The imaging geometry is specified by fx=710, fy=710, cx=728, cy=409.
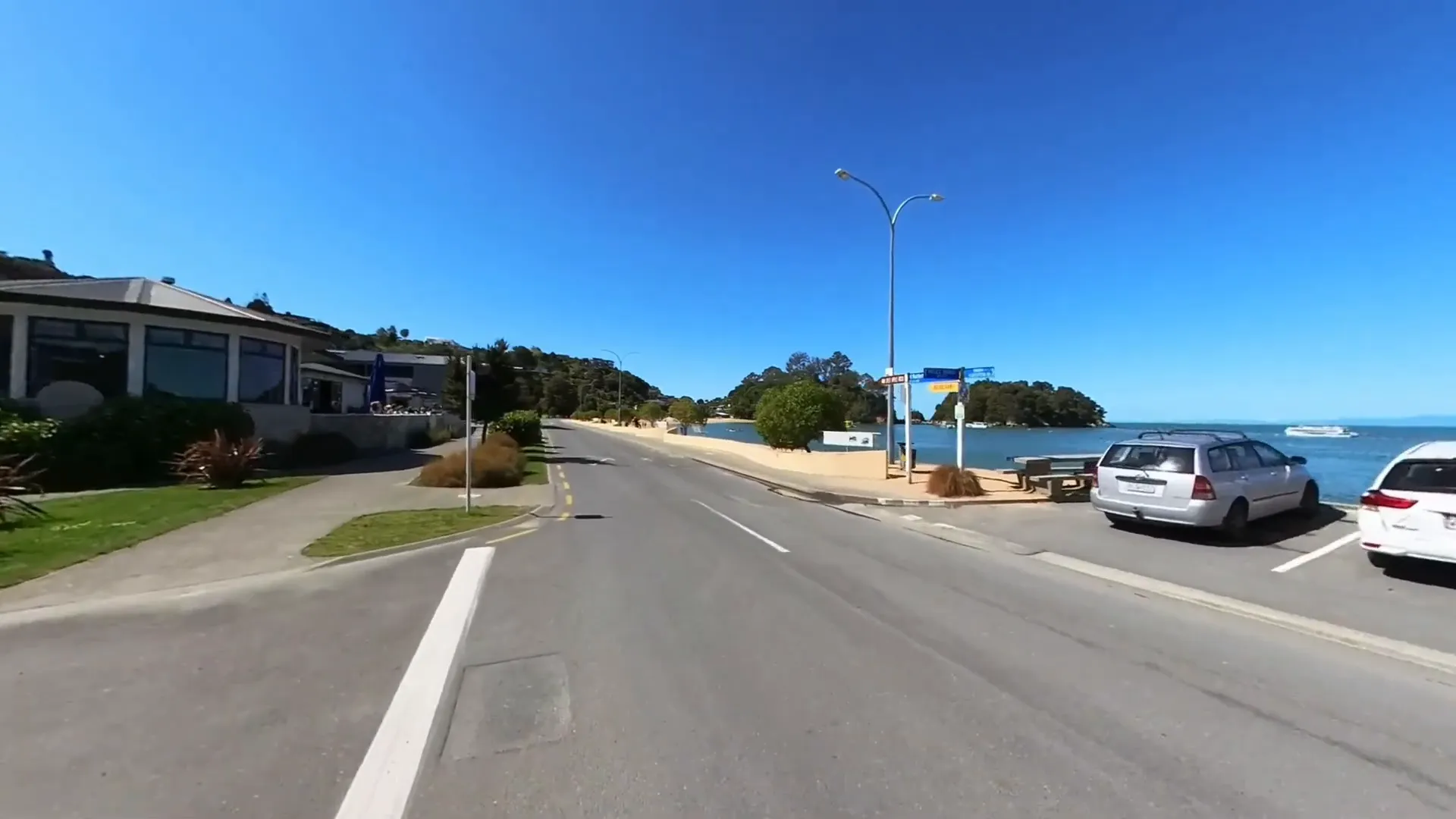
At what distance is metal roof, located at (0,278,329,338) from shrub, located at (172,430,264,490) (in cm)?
585

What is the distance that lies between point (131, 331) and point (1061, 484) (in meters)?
26.4

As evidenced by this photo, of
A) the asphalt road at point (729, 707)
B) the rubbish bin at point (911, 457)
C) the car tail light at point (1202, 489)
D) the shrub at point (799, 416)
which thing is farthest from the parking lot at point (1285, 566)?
the shrub at point (799, 416)

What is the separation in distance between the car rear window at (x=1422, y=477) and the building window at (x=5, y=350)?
30.2 meters

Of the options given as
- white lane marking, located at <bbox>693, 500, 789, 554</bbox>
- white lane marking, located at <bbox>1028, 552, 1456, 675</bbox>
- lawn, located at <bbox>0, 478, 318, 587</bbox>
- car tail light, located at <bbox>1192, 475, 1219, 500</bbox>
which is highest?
car tail light, located at <bbox>1192, 475, 1219, 500</bbox>

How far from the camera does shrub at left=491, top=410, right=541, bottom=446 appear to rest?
→ 113 ft

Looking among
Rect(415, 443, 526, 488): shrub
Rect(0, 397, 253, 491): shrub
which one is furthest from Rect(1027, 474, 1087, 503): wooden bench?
Rect(0, 397, 253, 491): shrub

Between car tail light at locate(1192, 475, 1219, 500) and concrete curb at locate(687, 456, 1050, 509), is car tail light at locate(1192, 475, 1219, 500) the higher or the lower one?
the higher one

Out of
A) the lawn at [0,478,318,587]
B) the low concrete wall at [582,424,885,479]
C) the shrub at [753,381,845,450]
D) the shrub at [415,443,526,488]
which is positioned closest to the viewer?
the lawn at [0,478,318,587]

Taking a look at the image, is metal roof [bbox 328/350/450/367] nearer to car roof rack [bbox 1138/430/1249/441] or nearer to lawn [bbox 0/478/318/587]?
lawn [bbox 0/478/318/587]

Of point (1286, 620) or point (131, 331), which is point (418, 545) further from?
point (131, 331)

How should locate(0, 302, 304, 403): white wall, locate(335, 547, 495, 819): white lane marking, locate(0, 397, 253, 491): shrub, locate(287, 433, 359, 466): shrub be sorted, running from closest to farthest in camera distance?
1. locate(335, 547, 495, 819): white lane marking
2. locate(0, 397, 253, 491): shrub
3. locate(0, 302, 304, 403): white wall
4. locate(287, 433, 359, 466): shrub

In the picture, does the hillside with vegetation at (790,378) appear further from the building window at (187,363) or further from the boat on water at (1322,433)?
the building window at (187,363)

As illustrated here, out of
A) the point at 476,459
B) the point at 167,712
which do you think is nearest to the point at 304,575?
the point at 167,712

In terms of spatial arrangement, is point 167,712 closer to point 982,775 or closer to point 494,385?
point 982,775
